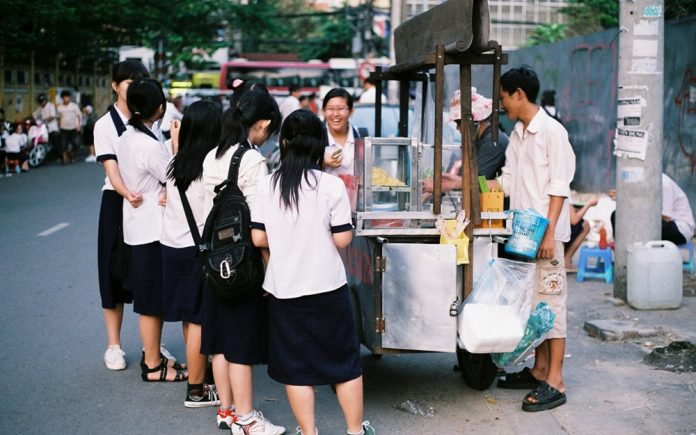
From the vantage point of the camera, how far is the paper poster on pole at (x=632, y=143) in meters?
7.45

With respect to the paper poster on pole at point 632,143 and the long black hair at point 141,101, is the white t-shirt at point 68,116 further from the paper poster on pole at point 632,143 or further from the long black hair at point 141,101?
the long black hair at point 141,101

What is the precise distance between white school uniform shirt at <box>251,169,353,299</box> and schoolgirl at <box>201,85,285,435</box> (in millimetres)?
326

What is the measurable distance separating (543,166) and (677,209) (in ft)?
12.6

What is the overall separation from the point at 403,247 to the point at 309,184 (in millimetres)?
824

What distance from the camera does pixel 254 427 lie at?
477 centimetres

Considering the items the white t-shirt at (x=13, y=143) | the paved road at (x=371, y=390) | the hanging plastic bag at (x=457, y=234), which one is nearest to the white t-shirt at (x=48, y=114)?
the white t-shirt at (x=13, y=143)

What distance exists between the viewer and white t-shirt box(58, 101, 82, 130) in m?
23.5

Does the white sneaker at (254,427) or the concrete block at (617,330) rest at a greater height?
the concrete block at (617,330)

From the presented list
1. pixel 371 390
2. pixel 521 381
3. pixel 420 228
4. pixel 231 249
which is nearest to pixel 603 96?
pixel 521 381

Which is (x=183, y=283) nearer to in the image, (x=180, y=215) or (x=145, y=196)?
(x=180, y=215)

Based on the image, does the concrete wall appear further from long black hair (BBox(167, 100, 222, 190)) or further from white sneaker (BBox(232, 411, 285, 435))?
white sneaker (BBox(232, 411, 285, 435))

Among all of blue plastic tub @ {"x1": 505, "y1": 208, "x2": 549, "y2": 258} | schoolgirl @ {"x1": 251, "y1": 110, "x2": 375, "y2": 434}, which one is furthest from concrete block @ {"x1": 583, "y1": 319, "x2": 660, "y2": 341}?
schoolgirl @ {"x1": 251, "y1": 110, "x2": 375, "y2": 434}

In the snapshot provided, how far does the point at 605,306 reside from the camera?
7766 mm

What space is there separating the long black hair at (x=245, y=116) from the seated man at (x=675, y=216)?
14.7ft
